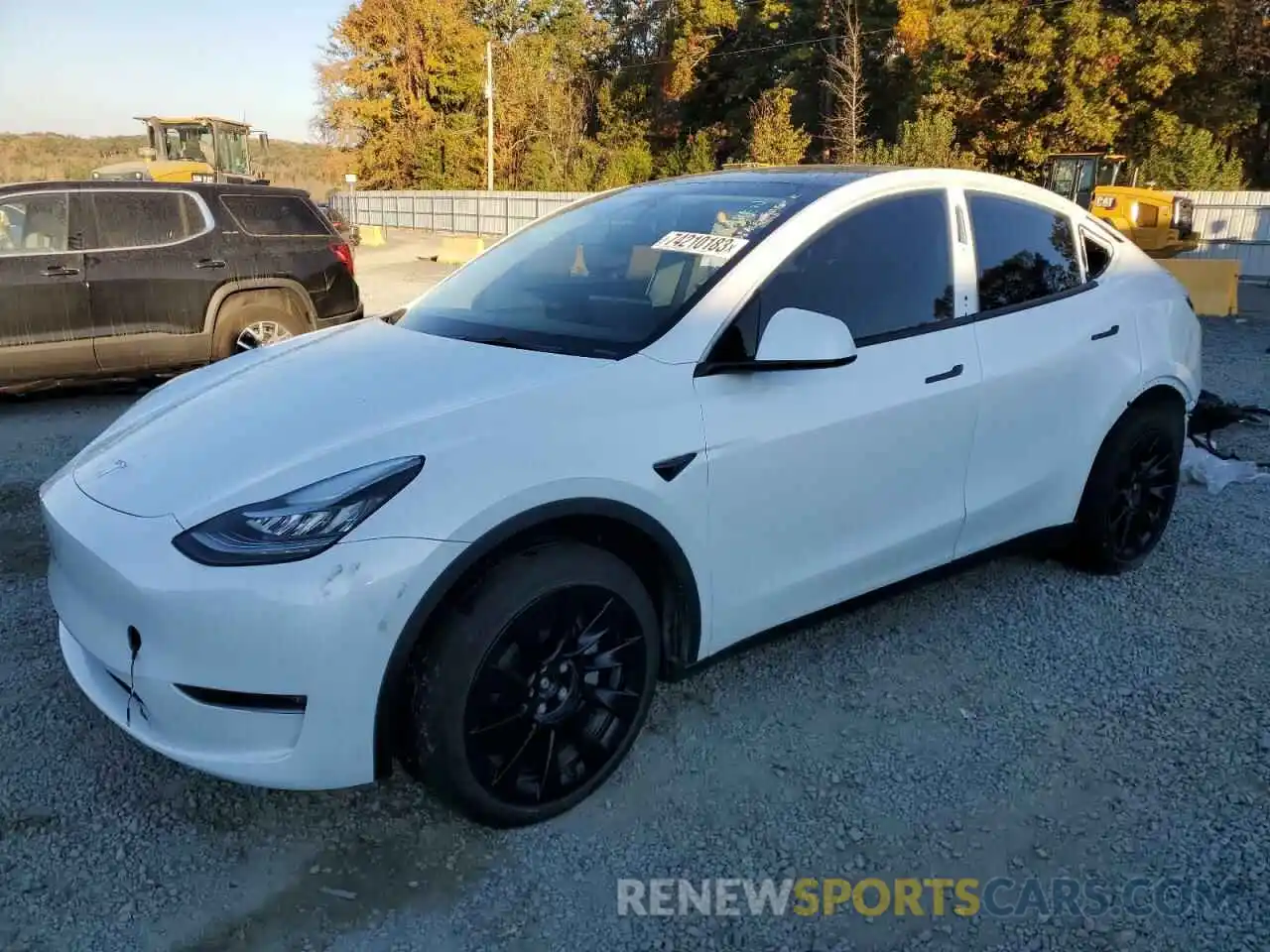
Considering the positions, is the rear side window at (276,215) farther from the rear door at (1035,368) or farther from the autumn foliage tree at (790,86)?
the autumn foliage tree at (790,86)

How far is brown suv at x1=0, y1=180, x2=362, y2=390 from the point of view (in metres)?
6.81

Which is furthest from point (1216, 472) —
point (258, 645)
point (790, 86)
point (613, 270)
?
point (790, 86)

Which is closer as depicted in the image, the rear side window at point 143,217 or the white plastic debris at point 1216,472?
the white plastic debris at point 1216,472

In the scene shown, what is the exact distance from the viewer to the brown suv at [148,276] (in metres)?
6.81

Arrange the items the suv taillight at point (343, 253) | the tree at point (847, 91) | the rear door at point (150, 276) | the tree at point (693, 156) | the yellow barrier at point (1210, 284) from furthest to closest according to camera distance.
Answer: the tree at point (693, 156), the tree at point (847, 91), the yellow barrier at point (1210, 284), the suv taillight at point (343, 253), the rear door at point (150, 276)

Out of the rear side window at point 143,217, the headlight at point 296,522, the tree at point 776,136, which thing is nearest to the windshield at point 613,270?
the headlight at point 296,522

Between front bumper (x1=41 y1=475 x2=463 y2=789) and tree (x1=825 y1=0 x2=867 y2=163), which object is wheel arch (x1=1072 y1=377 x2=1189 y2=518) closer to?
front bumper (x1=41 y1=475 x2=463 y2=789)

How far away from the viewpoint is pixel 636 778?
9.18 ft

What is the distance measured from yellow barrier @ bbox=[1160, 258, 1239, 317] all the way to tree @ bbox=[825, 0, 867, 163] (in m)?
20.4

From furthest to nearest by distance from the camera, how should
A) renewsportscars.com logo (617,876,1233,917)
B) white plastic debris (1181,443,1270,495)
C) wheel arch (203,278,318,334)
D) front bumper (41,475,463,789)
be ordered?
wheel arch (203,278,318,334) < white plastic debris (1181,443,1270,495) < renewsportscars.com logo (617,876,1233,917) < front bumper (41,475,463,789)

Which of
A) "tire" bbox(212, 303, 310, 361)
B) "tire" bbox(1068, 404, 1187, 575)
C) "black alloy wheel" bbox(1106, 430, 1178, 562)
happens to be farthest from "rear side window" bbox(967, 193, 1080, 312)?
"tire" bbox(212, 303, 310, 361)

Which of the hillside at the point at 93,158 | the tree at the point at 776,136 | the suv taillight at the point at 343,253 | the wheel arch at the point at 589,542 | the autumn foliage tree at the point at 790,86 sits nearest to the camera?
the wheel arch at the point at 589,542

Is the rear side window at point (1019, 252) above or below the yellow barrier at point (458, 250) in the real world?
below

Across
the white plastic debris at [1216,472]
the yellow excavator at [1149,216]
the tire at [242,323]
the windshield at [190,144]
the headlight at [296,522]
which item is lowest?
the white plastic debris at [1216,472]
